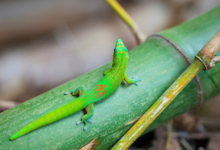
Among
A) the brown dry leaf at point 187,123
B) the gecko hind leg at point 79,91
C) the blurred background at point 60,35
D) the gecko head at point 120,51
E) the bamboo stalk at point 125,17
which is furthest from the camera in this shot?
the blurred background at point 60,35

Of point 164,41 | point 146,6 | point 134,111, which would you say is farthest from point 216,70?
point 146,6

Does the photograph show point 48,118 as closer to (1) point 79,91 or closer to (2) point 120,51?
(1) point 79,91

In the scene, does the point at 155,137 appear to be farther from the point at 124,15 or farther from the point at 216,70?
the point at 124,15

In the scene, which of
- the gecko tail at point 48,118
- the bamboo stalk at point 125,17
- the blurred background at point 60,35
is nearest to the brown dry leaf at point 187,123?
the bamboo stalk at point 125,17

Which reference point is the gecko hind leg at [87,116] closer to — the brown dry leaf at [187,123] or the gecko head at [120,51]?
the gecko head at [120,51]

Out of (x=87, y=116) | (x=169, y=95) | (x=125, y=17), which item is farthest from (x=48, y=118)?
(x=125, y=17)

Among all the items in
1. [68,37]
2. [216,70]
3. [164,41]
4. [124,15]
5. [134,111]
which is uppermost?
[68,37]

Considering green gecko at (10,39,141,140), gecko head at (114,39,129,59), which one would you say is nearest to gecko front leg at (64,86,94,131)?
green gecko at (10,39,141,140)
